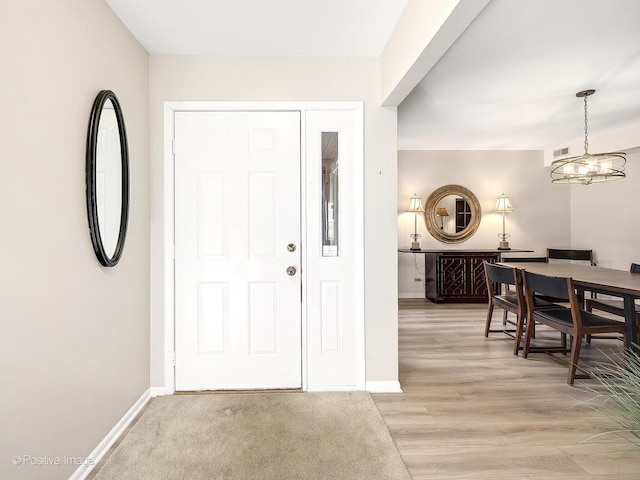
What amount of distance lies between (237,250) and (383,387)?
4.78ft

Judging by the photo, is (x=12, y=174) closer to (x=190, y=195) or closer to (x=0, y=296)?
(x=0, y=296)

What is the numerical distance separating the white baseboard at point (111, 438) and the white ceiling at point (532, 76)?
11.0ft

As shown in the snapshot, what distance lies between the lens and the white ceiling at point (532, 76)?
7.92ft

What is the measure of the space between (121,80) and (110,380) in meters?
1.74

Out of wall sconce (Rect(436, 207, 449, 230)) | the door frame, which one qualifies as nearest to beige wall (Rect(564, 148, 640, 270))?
wall sconce (Rect(436, 207, 449, 230))

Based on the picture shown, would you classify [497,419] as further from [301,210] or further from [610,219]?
[610,219]

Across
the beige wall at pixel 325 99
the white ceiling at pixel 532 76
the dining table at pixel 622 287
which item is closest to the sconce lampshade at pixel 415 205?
the white ceiling at pixel 532 76

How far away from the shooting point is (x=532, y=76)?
3.33 m

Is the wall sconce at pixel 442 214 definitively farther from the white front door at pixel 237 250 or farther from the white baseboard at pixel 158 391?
the white baseboard at pixel 158 391

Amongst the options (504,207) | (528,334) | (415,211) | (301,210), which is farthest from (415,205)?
(301,210)

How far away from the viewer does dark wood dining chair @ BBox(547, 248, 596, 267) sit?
5.82 meters

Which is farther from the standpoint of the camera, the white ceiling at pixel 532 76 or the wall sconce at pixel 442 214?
the wall sconce at pixel 442 214

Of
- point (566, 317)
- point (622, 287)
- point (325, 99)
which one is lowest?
point (566, 317)

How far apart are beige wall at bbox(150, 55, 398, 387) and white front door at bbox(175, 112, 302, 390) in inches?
5.3
